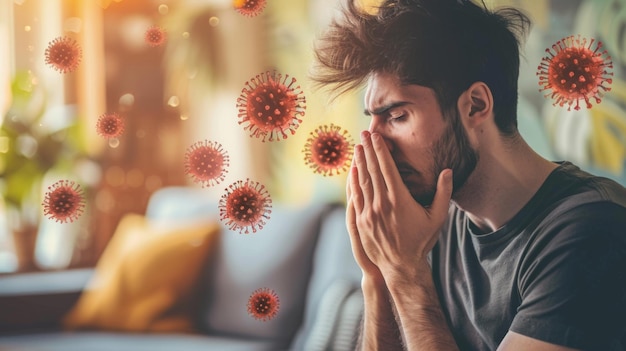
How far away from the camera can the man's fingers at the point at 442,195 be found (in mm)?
718

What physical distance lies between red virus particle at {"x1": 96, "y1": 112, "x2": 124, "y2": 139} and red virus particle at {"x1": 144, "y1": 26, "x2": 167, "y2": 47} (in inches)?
4.8

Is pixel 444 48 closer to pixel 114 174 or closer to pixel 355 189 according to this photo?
pixel 355 189

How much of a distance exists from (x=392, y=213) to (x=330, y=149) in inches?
4.8

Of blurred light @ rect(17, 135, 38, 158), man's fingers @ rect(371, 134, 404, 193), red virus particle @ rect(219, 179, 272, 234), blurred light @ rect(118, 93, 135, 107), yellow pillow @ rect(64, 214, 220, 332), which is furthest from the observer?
blurred light @ rect(17, 135, 38, 158)

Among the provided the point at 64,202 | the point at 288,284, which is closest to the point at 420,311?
the point at 288,284

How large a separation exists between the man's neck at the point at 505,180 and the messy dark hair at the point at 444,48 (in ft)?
0.10

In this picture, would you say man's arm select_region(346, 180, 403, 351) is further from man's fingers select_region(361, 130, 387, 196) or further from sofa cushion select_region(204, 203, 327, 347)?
sofa cushion select_region(204, 203, 327, 347)

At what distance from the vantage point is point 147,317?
1.50 meters

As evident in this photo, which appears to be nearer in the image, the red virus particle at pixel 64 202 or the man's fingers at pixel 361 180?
the man's fingers at pixel 361 180

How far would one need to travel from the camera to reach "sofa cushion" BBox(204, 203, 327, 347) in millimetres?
979

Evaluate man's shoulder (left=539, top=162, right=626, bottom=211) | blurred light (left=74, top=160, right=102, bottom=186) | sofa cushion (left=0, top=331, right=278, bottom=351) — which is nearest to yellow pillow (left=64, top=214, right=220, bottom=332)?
sofa cushion (left=0, top=331, right=278, bottom=351)

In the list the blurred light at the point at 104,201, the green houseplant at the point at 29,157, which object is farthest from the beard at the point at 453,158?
the blurred light at the point at 104,201

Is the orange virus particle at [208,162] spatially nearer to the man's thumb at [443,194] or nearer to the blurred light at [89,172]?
the man's thumb at [443,194]

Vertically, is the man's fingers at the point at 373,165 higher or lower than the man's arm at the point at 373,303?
higher
